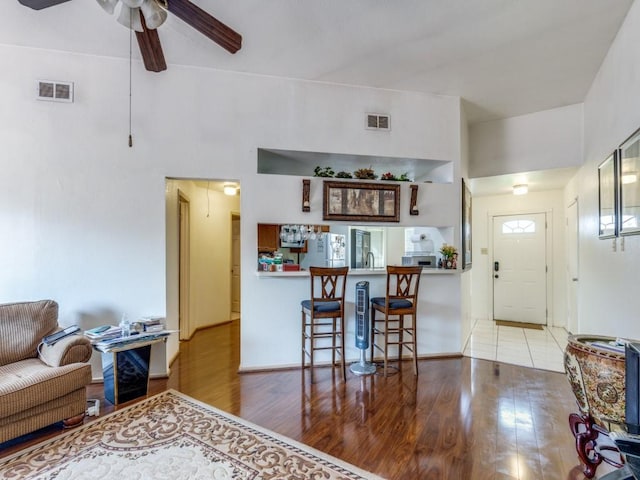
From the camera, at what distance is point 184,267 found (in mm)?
4547

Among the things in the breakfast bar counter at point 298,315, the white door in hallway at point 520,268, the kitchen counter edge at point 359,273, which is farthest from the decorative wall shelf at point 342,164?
the white door in hallway at point 520,268

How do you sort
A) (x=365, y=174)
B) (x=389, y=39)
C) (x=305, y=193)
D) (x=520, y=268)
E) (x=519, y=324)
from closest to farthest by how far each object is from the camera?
(x=389, y=39) < (x=305, y=193) < (x=365, y=174) < (x=519, y=324) < (x=520, y=268)

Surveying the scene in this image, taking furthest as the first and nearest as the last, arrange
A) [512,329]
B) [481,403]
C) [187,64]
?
1. [512,329]
2. [187,64]
3. [481,403]

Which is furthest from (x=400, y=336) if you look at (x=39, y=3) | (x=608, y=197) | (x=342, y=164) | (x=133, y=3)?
(x=39, y=3)

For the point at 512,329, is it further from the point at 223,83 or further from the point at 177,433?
the point at 223,83

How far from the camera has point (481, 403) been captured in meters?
2.70

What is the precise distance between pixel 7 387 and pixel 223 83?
123 inches

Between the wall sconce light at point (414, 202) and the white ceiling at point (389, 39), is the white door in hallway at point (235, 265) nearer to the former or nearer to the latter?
the white ceiling at point (389, 39)

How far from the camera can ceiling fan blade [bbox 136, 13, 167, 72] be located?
233 centimetres

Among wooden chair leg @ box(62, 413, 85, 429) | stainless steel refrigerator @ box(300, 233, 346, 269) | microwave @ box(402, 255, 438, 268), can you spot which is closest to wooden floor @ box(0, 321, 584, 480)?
wooden chair leg @ box(62, 413, 85, 429)

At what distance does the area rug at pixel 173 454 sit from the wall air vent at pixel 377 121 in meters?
3.24

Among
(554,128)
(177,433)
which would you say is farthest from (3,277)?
(554,128)

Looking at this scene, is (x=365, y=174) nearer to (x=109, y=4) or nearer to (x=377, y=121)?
(x=377, y=121)

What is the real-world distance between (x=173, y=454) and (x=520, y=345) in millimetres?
4338
